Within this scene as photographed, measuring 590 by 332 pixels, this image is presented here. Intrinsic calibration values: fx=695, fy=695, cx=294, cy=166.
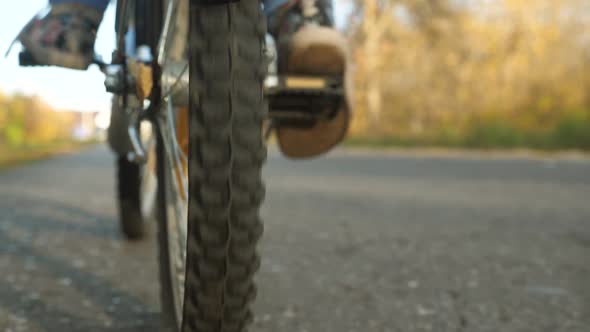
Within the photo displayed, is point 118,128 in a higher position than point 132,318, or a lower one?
higher

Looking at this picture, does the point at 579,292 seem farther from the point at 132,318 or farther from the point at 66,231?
the point at 66,231

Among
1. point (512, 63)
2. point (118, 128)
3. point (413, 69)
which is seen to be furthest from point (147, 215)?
point (413, 69)

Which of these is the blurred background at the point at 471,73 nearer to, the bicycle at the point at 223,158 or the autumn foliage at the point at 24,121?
the autumn foliage at the point at 24,121

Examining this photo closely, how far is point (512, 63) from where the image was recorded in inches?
996

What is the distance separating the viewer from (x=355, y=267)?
2.77 m

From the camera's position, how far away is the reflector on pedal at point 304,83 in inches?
87.3

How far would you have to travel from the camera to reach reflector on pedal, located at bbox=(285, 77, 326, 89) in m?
2.22

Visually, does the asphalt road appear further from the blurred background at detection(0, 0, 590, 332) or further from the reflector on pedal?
the reflector on pedal

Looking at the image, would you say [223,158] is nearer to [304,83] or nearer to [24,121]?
[304,83]

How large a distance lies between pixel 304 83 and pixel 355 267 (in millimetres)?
889

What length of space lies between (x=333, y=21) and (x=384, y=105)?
29616mm

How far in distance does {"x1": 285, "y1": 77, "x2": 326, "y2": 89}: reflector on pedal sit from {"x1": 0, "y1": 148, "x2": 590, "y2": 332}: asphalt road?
0.68 meters

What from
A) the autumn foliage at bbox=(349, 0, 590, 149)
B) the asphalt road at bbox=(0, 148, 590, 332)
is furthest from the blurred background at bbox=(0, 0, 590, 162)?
the asphalt road at bbox=(0, 148, 590, 332)

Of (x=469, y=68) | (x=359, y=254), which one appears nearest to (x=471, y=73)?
(x=469, y=68)
